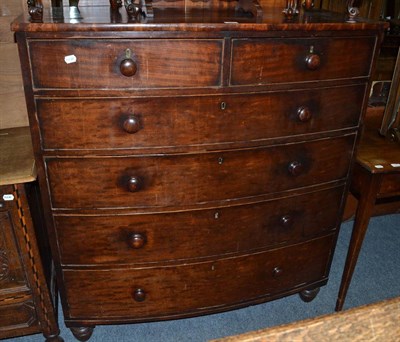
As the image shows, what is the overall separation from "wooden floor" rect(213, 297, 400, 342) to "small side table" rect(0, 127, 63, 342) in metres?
1.06

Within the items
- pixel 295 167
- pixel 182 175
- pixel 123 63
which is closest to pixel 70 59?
pixel 123 63

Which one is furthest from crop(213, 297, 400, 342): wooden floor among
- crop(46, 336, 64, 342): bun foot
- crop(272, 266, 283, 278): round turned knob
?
crop(46, 336, 64, 342): bun foot

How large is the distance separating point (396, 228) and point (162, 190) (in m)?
1.99

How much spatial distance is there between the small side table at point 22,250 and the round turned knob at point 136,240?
387 millimetres

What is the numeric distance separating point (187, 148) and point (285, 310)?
114cm

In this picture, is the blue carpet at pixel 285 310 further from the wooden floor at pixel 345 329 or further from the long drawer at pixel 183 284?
the wooden floor at pixel 345 329

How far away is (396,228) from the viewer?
9.39ft

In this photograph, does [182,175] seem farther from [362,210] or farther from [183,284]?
[362,210]

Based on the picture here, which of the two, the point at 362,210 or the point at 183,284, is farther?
the point at 362,210

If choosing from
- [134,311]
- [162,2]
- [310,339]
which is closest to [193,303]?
[134,311]

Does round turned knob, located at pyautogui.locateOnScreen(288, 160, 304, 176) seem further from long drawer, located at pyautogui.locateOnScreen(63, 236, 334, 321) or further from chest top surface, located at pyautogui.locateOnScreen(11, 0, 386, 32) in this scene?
chest top surface, located at pyautogui.locateOnScreen(11, 0, 386, 32)

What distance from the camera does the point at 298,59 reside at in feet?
4.83

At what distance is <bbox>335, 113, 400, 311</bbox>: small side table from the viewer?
5.99 feet

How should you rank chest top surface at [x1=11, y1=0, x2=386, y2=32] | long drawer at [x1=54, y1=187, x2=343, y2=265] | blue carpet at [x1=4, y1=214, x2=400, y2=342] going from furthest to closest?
blue carpet at [x1=4, y1=214, x2=400, y2=342]
long drawer at [x1=54, y1=187, x2=343, y2=265]
chest top surface at [x1=11, y1=0, x2=386, y2=32]
